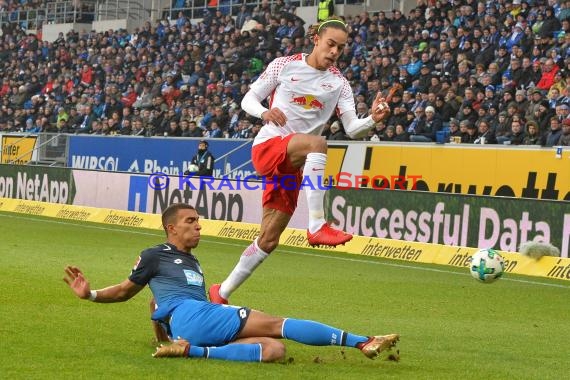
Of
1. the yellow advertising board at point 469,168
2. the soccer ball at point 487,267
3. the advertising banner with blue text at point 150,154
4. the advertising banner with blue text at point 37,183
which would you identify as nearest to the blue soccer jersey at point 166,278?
the soccer ball at point 487,267

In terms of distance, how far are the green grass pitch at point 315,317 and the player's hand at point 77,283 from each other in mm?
438

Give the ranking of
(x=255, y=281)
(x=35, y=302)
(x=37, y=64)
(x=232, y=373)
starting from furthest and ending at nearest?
(x=37, y=64)
(x=255, y=281)
(x=35, y=302)
(x=232, y=373)

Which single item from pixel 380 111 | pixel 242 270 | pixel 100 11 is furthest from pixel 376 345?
pixel 100 11

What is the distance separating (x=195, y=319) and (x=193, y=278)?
0.49 metres

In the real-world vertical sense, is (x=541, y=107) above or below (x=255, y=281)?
above

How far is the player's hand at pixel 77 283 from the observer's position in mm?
7395

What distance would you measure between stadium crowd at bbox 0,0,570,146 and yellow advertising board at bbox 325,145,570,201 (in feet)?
1.46

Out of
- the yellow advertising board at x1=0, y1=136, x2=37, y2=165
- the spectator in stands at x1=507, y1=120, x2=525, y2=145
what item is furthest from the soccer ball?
the yellow advertising board at x1=0, y1=136, x2=37, y2=165

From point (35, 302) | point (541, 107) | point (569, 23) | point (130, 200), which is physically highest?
point (569, 23)

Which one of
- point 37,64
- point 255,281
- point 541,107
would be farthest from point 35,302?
point 37,64

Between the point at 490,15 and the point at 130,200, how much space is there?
9.12 metres

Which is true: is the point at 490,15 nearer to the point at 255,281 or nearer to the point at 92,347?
the point at 255,281

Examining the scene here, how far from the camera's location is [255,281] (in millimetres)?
13805

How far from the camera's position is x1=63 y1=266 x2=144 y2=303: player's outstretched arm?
741cm
